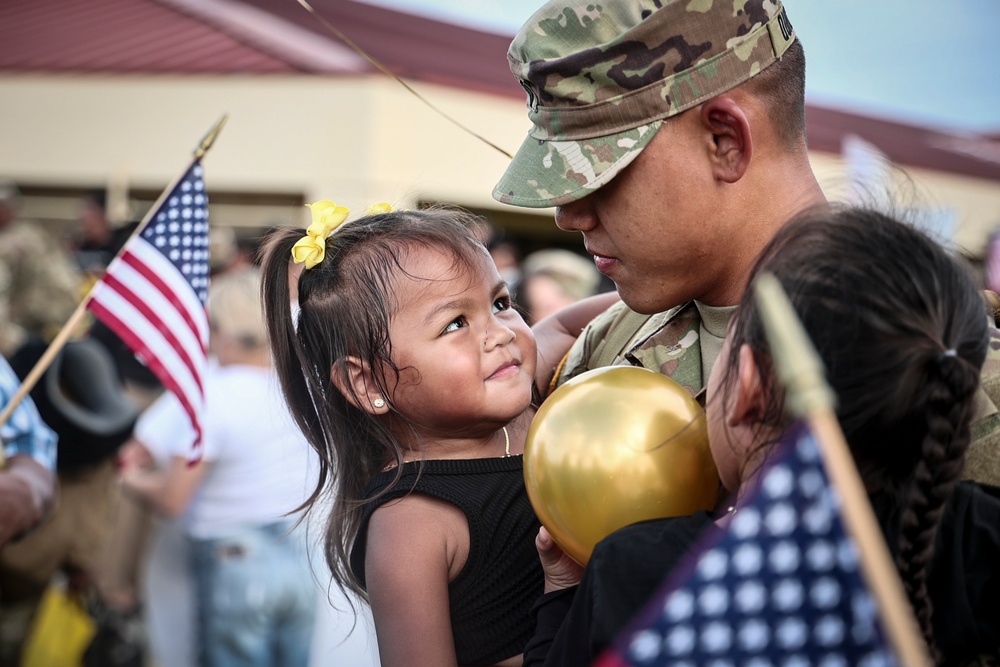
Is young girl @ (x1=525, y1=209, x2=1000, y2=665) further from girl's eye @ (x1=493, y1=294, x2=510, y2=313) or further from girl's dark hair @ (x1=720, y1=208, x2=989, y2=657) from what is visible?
girl's eye @ (x1=493, y1=294, x2=510, y2=313)

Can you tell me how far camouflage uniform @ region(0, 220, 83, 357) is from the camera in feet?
22.6

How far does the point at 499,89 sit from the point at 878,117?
34.1ft

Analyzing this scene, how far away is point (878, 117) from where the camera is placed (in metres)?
18.0

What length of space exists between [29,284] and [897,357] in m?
6.85

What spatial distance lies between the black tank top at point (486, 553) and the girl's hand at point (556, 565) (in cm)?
29

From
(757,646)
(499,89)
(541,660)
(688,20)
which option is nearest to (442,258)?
(688,20)

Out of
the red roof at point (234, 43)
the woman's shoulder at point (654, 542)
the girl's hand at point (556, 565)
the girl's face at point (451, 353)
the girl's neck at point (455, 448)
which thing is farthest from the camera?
the red roof at point (234, 43)

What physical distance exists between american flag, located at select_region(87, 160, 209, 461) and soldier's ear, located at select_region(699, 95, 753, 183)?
6.78 feet

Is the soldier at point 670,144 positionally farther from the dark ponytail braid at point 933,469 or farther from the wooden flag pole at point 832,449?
the wooden flag pole at point 832,449

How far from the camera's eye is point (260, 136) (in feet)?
30.6

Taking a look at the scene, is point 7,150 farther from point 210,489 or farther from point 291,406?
point 291,406

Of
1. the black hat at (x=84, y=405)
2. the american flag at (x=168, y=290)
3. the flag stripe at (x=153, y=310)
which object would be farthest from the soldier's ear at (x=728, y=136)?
the black hat at (x=84, y=405)

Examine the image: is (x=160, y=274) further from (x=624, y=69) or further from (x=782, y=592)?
(x=782, y=592)

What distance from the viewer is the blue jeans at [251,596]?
511 cm
